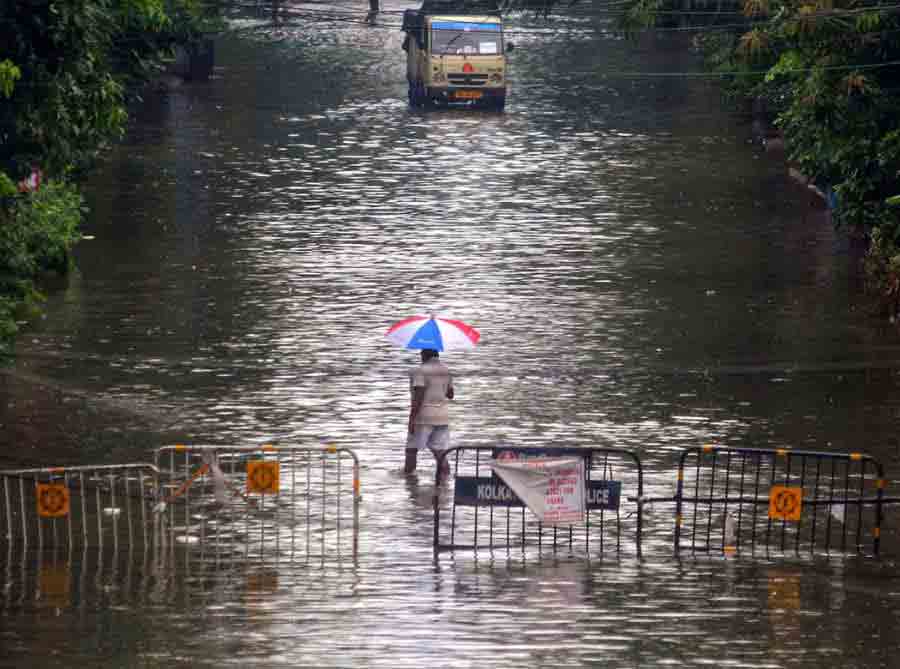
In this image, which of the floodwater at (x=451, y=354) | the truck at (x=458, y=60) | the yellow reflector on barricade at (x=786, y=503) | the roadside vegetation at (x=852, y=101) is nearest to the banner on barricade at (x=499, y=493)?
the floodwater at (x=451, y=354)

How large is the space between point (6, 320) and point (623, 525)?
227 inches

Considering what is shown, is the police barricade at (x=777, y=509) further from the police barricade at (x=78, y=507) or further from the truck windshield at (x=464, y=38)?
the truck windshield at (x=464, y=38)

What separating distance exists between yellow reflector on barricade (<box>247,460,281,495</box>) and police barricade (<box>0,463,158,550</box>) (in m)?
0.77

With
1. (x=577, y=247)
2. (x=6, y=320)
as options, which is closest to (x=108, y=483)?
(x=6, y=320)

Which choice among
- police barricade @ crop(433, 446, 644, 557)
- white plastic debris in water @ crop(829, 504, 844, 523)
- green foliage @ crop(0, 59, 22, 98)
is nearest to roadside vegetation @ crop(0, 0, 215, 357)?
green foliage @ crop(0, 59, 22, 98)

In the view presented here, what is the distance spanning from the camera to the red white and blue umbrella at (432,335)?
15930 millimetres

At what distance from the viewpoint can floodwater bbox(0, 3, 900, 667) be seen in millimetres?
11695

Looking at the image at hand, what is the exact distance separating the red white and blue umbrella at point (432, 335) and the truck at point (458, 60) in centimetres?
2825

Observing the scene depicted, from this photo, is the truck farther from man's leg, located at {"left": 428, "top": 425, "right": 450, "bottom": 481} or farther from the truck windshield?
man's leg, located at {"left": 428, "top": 425, "right": 450, "bottom": 481}

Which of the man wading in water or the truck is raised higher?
the truck

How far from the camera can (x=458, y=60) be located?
4372cm

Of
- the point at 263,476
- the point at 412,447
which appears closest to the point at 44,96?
the point at 263,476

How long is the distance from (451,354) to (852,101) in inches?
331

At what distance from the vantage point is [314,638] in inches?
446
